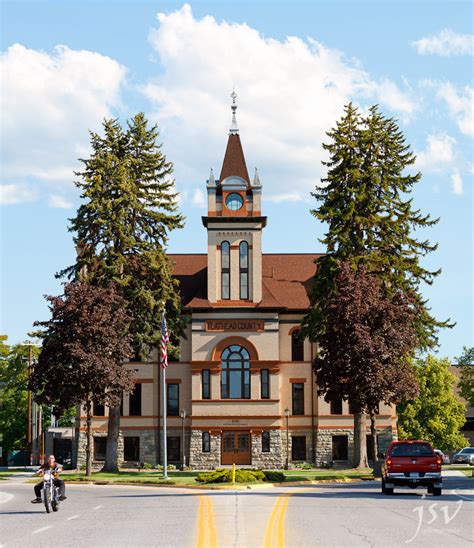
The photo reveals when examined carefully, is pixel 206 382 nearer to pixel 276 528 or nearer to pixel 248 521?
pixel 248 521

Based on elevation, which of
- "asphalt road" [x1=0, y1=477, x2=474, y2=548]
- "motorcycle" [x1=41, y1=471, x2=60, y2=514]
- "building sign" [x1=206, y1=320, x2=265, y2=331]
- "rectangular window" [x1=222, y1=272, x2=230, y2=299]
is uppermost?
"rectangular window" [x1=222, y1=272, x2=230, y2=299]

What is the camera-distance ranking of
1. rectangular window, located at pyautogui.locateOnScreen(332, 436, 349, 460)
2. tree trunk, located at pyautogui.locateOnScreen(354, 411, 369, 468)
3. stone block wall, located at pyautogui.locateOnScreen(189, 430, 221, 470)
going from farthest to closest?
rectangular window, located at pyautogui.locateOnScreen(332, 436, 349, 460) → stone block wall, located at pyautogui.locateOnScreen(189, 430, 221, 470) → tree trunk, located at pyautogui.locateOnScreen(354, 411, 369, 468)

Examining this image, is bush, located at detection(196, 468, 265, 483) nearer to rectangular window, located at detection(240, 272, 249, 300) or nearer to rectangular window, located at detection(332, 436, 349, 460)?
rectangular window, located at detection(332, 436, 349, 460)

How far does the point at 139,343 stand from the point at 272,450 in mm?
11939

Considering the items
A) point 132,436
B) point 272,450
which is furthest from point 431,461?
point 132,436

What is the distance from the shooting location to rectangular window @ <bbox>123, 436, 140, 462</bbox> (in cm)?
6362

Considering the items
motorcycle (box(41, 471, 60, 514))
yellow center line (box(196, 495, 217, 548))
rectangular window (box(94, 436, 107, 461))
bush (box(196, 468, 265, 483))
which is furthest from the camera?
rectangular window (box(94, 436, 107, 461))

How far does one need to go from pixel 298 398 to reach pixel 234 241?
11469 millimetres

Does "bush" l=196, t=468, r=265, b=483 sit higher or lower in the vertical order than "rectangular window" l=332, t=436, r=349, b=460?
lower

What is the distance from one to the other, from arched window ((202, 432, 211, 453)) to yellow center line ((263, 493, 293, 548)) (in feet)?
114

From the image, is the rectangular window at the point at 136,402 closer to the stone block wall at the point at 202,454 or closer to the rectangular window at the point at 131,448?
the rectangular window at the point at 131,448

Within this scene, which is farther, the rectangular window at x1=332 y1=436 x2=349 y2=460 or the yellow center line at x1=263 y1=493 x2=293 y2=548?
the rectangular window at x1=332 y1=436 x2=349 y2=460

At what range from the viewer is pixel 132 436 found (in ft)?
209

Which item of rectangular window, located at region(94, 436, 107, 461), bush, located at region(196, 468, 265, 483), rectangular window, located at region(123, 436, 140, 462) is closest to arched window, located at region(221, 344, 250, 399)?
rectangular window, located at region(123, 436, 140, 462)
